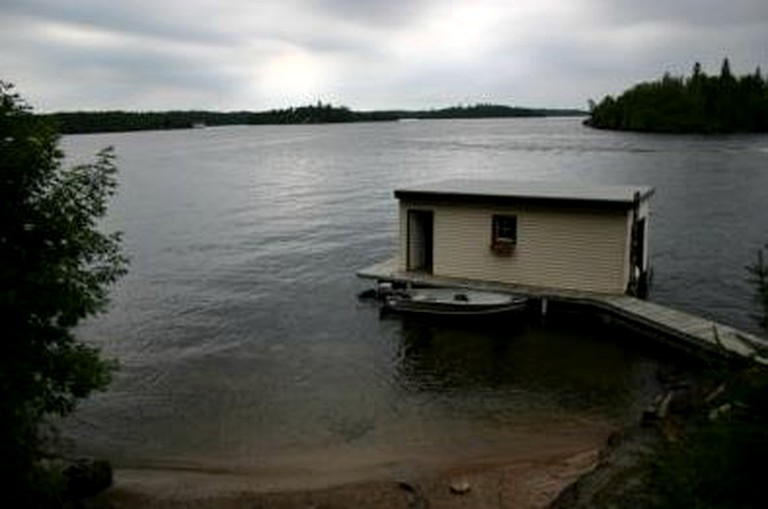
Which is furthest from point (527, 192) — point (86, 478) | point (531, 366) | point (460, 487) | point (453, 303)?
point (86, 478)

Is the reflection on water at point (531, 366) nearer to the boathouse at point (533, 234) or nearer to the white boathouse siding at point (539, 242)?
the white boathouse siding at point (539, 242)

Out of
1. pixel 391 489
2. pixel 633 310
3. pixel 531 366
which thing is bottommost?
pixel 531 366

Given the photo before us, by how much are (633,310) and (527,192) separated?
5.30 meters

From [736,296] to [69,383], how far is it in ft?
88.9

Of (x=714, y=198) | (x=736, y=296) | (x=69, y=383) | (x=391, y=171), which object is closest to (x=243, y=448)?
(x=69, y=383)

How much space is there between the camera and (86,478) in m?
16.9

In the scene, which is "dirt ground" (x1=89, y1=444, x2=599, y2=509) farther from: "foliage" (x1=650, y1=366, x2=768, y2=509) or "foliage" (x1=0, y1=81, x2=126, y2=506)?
"foliage" (x1=650, y1=366, x2=768, y2=509)

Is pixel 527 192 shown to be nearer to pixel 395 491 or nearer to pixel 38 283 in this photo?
pixel 395 491

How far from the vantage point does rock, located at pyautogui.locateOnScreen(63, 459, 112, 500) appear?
1658 cm

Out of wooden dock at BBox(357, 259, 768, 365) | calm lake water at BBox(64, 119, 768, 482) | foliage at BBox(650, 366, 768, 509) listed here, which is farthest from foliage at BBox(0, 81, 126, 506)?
wooden dock at BBox(357, 259, 768, 365)

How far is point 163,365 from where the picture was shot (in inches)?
1032

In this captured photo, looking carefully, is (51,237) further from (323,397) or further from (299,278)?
(299,278)

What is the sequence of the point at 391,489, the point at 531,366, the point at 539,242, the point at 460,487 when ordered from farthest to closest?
1. the point at 539,242
2. the point at 531,366
3. the point at 391,489
4. the point at 460,487

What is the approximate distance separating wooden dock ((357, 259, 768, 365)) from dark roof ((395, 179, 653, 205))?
282cm
